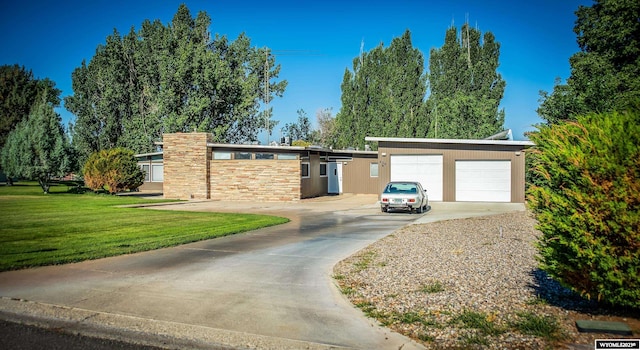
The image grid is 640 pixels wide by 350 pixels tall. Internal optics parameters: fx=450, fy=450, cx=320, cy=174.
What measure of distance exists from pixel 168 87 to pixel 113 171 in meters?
15.3

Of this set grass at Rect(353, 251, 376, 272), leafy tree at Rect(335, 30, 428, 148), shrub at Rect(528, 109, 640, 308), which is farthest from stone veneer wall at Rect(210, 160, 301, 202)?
shrub at Rect(528, 109, 640, 308)

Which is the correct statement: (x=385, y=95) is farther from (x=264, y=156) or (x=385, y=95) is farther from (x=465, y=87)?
(x=264, y=156)

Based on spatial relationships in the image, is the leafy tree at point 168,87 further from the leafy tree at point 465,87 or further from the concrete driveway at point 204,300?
the concrete driveway at point 204,300

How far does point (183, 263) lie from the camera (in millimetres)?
8688

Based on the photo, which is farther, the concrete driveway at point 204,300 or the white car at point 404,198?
the white car at point 404,198

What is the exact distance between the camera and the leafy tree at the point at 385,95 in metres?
45.2

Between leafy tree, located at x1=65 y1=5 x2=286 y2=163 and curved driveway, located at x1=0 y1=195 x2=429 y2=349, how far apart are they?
34945 mm

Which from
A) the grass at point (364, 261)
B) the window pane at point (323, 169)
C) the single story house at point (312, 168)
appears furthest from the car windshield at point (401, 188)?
the window pane at point (323, 169)

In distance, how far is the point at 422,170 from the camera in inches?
1040

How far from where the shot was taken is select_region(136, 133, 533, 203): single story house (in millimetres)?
25719

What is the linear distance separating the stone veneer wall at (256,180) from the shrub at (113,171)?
6.02 metres

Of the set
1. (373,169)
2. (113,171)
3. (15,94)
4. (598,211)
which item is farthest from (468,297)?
(15,94)

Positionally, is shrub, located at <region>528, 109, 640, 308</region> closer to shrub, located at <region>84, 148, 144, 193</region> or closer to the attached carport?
the attached carport

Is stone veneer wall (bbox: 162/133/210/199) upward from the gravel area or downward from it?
upward
